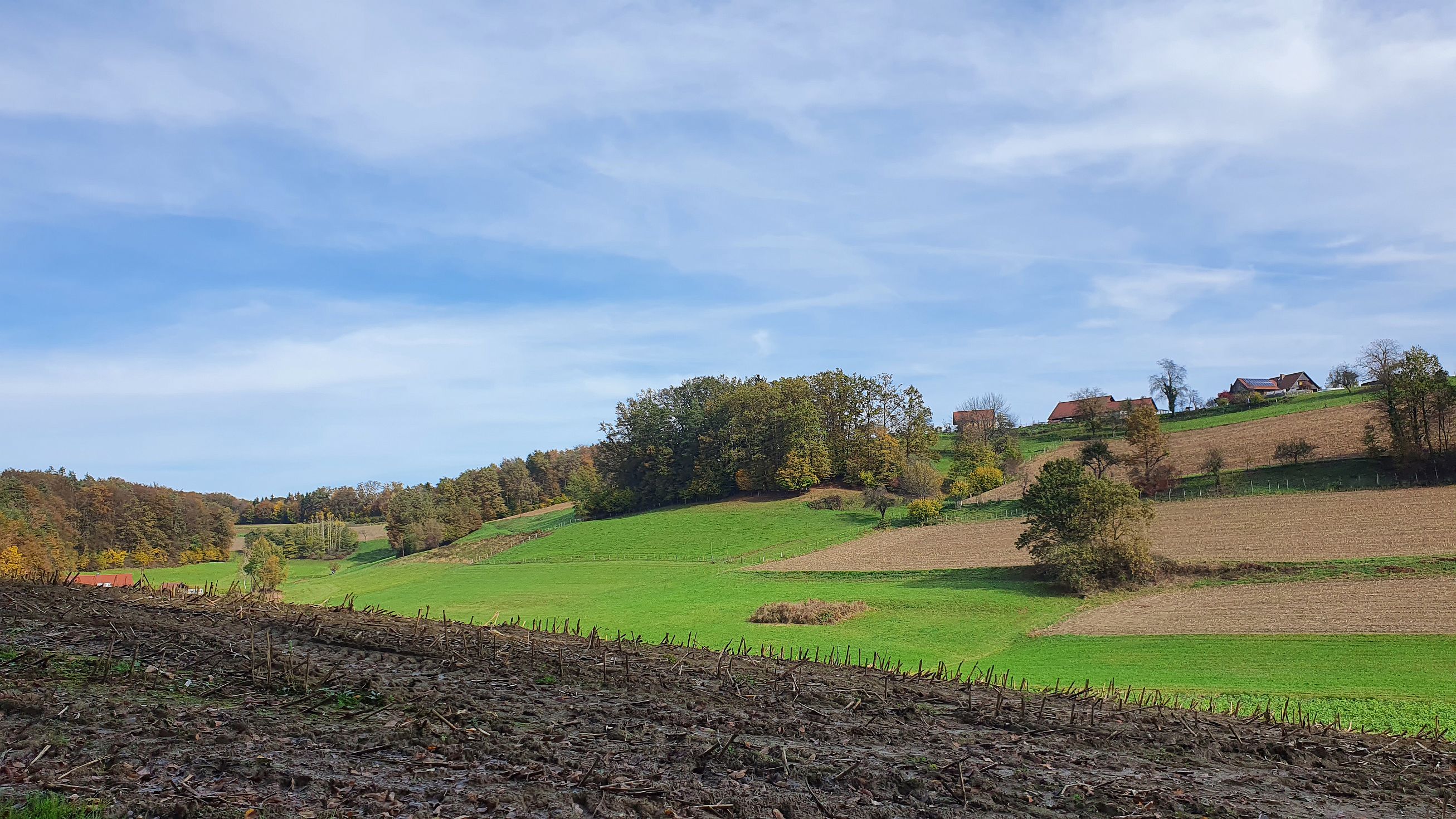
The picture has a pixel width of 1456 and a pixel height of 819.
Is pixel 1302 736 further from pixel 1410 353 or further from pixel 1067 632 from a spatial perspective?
pixel 1410 353

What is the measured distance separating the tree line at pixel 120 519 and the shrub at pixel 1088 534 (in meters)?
90.9

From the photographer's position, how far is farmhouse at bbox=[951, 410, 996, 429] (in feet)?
419

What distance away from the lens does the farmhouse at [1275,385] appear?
14650cm

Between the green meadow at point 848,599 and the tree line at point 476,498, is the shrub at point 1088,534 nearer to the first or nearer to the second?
the green meadow at point 848,599

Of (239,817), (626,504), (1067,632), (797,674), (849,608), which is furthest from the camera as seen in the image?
(626,504)

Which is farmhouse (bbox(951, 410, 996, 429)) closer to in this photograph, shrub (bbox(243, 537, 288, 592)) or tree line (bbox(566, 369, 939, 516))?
tree line (bbox(566, 369, 939, 516))

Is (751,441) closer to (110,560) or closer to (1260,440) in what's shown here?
(1260,440)

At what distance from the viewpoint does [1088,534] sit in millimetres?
49281

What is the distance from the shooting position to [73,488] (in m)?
112

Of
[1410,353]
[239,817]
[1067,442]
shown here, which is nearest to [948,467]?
[1067,442]

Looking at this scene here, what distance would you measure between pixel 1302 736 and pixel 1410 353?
7567cm

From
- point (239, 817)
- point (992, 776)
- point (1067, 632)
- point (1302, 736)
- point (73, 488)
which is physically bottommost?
point (1067, 632)

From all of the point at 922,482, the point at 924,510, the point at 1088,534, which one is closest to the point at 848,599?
the point at 1088,534

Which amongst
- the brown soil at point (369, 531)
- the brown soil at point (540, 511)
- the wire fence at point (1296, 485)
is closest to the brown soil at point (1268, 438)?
the wire fence at point (1296, 485)
